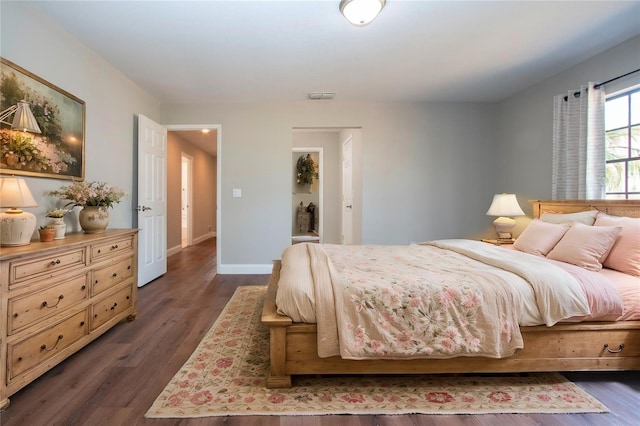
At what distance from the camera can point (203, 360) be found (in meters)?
1.90

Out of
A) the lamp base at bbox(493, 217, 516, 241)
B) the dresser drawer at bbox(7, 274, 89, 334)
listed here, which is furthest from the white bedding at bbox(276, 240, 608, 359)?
the lamp base at bbox(493, 217, 516, 241)

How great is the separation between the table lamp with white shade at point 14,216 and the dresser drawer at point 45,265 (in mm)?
179

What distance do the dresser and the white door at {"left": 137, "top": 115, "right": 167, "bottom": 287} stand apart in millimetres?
1173

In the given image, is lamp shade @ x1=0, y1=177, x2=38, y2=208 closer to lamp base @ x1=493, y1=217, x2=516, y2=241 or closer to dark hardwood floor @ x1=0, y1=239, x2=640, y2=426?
dark hardwood floor @ x1=0, y1=239, x2=640, y2=426

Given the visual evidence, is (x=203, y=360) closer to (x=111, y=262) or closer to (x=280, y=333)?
(x=280, y=333)

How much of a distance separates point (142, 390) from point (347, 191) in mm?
4465

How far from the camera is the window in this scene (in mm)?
2479

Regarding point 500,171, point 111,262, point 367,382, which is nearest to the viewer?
point 367,382

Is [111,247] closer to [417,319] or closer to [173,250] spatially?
[417,319]

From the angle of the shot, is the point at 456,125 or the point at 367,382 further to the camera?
the point at 456,125

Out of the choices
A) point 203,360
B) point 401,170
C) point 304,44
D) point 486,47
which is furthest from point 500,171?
point 203,360

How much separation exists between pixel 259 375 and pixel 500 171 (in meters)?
4.08

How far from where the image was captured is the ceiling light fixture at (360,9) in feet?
6.43

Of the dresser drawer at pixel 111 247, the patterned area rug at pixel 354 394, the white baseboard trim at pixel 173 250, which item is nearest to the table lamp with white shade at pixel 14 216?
the dresser drawer at pixel 111 247
